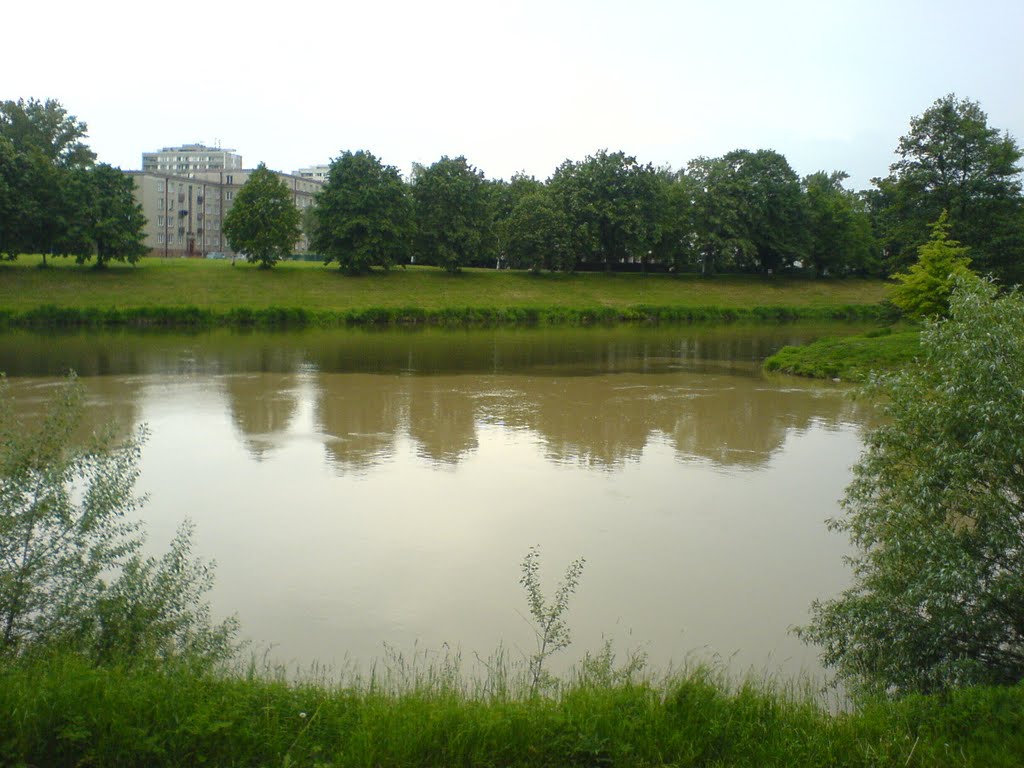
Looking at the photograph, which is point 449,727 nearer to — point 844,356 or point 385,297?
point 844,356

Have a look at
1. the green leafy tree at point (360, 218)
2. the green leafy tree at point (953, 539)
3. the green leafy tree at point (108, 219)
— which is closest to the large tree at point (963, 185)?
the green leafy tree at point (360, 218)

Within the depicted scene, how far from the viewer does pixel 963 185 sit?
47312mm

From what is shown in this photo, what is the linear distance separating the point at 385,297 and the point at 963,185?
1451 inches

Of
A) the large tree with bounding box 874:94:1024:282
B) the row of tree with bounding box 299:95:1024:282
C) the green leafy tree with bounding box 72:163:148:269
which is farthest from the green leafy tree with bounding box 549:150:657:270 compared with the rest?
the green leafy tree with bounding box 72:163:148:269

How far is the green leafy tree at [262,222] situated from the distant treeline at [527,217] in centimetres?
13

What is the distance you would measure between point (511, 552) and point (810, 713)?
20.7 feet

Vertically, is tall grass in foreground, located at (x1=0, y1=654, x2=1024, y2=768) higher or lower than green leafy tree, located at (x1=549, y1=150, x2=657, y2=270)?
lower

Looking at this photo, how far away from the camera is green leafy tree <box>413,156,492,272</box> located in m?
71.6

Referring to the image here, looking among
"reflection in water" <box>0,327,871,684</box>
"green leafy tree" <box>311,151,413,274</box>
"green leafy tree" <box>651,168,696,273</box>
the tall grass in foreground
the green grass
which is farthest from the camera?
"green leafy tree" <box>651,168,696,273</box>

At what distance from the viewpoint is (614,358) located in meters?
38.7

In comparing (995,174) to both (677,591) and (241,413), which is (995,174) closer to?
(241,413)

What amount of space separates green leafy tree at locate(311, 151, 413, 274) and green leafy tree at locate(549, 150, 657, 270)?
14.4m

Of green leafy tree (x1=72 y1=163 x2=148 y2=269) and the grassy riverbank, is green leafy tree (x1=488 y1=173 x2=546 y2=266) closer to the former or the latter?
the grassy riverbank

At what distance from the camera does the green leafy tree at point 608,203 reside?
243 ft
